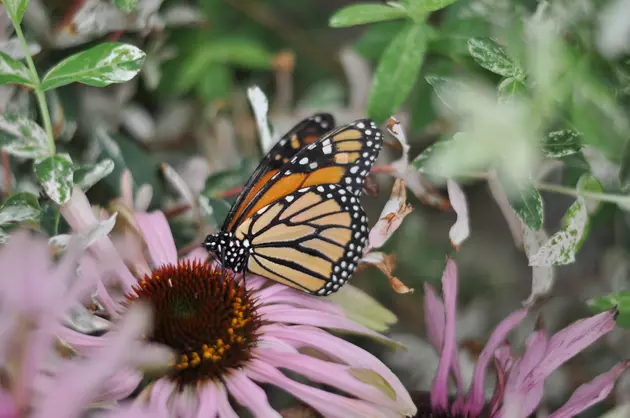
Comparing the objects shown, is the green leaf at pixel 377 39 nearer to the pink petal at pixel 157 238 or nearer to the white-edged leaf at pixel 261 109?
the white-edged leaf at pixel 261 109

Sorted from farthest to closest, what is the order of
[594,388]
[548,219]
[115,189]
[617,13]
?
[548,219] → [115,189] → [594,388] → [617,13]

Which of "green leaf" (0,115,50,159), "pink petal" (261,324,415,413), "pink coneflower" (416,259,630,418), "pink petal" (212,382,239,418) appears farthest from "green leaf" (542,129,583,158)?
"green leaf" (0,115,50,159)

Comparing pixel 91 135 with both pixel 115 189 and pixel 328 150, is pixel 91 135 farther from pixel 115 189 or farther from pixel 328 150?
pixel 328 150

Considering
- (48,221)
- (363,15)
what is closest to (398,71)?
(363,15)

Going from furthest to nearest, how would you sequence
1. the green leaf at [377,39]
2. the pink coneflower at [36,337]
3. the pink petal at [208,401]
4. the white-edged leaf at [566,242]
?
the green leaf at [377,39], the white-edged leaf at [566,242], the pink petal at [208,401], the pink coneflower at [36,337]

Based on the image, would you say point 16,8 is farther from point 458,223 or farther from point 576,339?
point 576,339

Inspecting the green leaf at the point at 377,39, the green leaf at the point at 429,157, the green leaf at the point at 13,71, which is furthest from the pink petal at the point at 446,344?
the green leaf at the point at 13,71

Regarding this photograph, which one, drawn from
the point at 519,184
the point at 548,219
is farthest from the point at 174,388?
the point at 548,219
